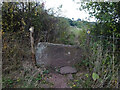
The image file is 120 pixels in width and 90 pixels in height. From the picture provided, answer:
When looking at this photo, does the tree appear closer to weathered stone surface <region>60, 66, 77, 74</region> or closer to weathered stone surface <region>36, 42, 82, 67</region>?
weathered stone surface <region>36, 42, 82, 67</region>

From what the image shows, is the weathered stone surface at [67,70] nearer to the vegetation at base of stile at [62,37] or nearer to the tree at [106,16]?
the vegetation at base of stile at [62,37]

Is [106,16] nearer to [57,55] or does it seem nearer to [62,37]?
[57,55]

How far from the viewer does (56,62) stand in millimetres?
4102

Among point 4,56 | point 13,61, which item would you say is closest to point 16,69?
point 13,61

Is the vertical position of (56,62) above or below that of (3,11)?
below

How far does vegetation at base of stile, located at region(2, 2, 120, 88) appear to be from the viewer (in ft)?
9.77

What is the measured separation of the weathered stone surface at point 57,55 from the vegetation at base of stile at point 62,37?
268 mm

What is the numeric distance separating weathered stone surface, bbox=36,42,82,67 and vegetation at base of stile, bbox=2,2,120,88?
268 mm

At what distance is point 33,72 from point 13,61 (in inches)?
32.1

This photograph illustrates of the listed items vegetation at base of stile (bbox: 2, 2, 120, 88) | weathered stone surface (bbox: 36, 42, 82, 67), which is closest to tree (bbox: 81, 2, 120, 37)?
vegetation at base of stile (bbox: 2, 2, 120, 88)

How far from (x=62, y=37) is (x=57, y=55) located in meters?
1.56

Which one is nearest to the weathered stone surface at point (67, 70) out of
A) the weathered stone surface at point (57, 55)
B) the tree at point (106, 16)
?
the weathered stone surface at point (57, 55)

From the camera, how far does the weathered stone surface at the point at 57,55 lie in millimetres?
4070

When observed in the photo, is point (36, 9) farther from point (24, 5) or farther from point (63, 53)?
point (63, 53)
